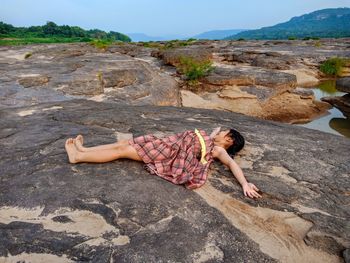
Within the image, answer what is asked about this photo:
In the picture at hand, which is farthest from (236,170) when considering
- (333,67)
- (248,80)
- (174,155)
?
(333,67)

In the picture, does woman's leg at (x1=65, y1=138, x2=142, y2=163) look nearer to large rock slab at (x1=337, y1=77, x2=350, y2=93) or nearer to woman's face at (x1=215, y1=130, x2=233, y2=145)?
woman's face at (x1=215, y1=130, x2=233, y2=145)

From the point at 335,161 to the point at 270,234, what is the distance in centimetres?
222

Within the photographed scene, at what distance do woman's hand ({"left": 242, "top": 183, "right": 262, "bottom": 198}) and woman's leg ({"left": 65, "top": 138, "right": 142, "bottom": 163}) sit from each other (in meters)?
1.40

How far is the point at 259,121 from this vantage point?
25.4 feet

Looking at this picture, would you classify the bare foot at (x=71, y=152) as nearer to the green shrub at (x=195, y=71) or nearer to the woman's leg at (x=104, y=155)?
the woman's leg at (x=104, y=155)

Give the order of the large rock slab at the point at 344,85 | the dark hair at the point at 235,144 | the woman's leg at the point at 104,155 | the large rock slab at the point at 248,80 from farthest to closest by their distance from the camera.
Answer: the large rock slab at the point at 248,80 → the large rock slab at the point at 344,85 → the dark hair at the point at 235,144 → the woman's leg at the point at 104,155

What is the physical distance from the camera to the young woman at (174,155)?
4750mm

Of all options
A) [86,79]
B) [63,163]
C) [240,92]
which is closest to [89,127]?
[63,163]

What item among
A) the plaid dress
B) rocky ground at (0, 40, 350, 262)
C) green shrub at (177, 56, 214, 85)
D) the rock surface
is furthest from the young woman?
green shrub at (177, 56, 214, 85)

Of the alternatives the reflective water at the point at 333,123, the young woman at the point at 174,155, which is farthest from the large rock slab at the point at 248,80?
the young woman at the point at 174,155

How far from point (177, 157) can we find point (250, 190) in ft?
3.41

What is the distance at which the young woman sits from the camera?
4.75 metres

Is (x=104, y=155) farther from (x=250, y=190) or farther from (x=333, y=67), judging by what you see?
(x=333, y=67)

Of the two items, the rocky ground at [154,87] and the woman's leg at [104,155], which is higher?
the woman's leg at [104,155]
